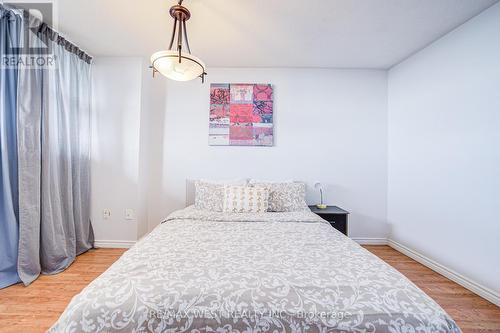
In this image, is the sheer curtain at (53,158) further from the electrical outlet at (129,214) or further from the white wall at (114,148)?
the electrical outlet at (129,214)

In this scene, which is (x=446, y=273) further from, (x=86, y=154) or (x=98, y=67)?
(x=98, y=67)

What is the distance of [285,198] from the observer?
2.43m

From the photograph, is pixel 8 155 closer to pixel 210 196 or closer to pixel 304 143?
pixel 210 196

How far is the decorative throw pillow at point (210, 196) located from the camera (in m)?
2.35

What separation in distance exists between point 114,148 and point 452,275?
389cm

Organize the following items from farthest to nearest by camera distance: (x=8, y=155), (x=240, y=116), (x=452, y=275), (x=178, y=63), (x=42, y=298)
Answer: (x=240, y=116) → (x=452, y=275) → (x=8, y=155) → (x=42, y=298) → (x=178, y=63)

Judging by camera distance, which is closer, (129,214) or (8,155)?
(8,155)

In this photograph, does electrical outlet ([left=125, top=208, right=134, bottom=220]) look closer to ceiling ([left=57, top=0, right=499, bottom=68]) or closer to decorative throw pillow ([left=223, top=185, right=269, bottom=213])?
decorative throw pillow ([left=223, top=185, right=269, bottom=213])

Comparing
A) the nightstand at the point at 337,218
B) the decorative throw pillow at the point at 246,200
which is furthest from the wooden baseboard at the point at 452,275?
the decorative throw pillow at the point at 246,200

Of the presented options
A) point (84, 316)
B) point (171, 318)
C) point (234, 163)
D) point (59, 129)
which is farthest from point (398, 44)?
point (59, 129)

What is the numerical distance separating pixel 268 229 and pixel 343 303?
0.92 m

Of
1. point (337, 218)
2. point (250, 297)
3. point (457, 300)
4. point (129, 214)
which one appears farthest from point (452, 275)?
point (129, 214)

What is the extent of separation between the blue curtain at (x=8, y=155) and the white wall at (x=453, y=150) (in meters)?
3.96

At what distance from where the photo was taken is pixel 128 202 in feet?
8.72
